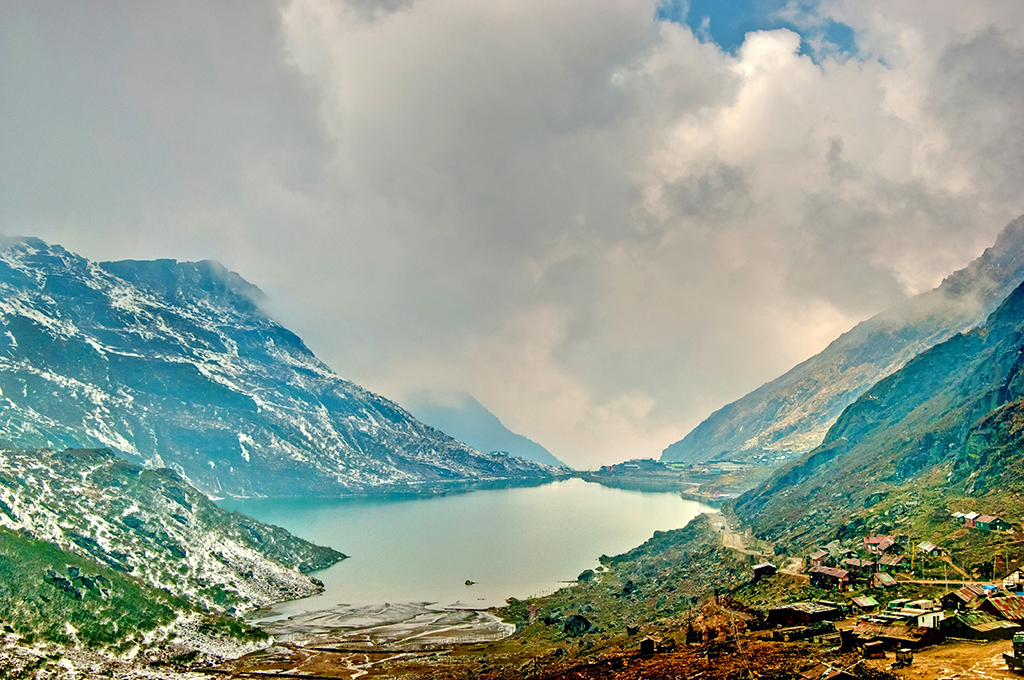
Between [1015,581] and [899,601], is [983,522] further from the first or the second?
[899,601]

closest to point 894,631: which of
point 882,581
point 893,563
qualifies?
point 882,581

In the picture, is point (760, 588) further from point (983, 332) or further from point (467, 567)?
point (983, 332)

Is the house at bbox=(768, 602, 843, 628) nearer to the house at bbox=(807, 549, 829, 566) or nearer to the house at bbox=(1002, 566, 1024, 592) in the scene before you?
the house at bbox=(1002, 566, 1024, 592)

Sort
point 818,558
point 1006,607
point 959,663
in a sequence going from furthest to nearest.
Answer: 1. point 818,558
2. point 1006,607
3. point 959,663

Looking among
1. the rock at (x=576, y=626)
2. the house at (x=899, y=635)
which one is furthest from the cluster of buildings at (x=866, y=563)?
the rock at (x=576, y=626)

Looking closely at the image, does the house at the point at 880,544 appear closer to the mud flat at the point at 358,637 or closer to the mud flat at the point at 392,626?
the mud flat at the point at 392,626

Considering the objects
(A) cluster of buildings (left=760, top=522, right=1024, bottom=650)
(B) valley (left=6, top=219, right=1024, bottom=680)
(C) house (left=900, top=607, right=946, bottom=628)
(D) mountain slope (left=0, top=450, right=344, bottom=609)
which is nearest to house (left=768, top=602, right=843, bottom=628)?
(A) cluster of buildings (left=760, top=522, right=1024, bottom=650)

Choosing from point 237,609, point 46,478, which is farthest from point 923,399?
point 46,478
